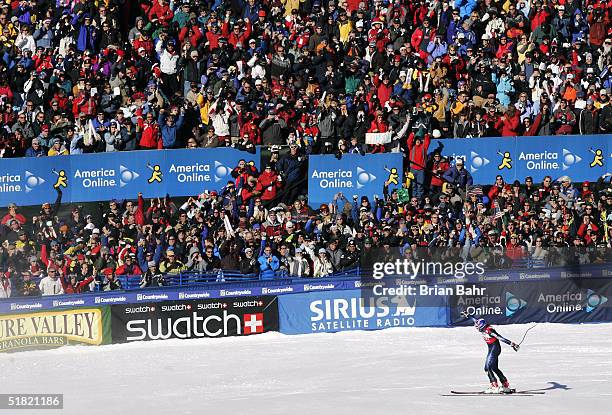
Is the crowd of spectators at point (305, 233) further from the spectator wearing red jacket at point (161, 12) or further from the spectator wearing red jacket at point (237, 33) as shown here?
the spectator wearing red jacket at point (161, 12)

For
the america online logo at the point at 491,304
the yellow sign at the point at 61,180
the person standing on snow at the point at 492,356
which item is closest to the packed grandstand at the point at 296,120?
the yellow sign at the point at 61,180

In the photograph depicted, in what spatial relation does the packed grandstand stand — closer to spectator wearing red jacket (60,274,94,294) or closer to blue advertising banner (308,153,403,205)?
spectator wearing red jacket (60,274,94,294)

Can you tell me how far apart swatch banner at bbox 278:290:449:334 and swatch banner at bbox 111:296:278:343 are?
1.32 ft

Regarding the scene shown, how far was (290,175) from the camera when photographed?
91.2 feet

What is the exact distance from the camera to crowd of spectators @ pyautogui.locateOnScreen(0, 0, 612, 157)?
28047 millimetres

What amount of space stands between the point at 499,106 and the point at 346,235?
4.72 metres

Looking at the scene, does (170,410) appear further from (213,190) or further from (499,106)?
(499,106)

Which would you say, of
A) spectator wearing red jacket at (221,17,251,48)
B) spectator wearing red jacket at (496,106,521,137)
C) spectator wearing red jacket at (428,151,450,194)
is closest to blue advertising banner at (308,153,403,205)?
spectator wearing red jacket at (428,151,450,194)

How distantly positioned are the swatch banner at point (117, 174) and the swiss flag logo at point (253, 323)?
113 inches

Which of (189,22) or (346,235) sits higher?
(189,22)

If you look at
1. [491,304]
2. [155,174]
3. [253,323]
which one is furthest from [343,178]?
[491,304]

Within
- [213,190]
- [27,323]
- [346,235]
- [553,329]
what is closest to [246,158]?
[213,190]

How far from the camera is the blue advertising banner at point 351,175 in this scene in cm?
2783

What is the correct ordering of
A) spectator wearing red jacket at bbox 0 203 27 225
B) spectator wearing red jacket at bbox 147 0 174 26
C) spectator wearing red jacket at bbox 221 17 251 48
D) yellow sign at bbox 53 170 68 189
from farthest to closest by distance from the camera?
spectator wearing red jacket at bbox 147 0 174 26
spectator wearing red jacket at bbox 221 17 251 48
yellow sign at bbox 53 170 68 189
spectator wearing red jacket at bbox 0 203 27 225
